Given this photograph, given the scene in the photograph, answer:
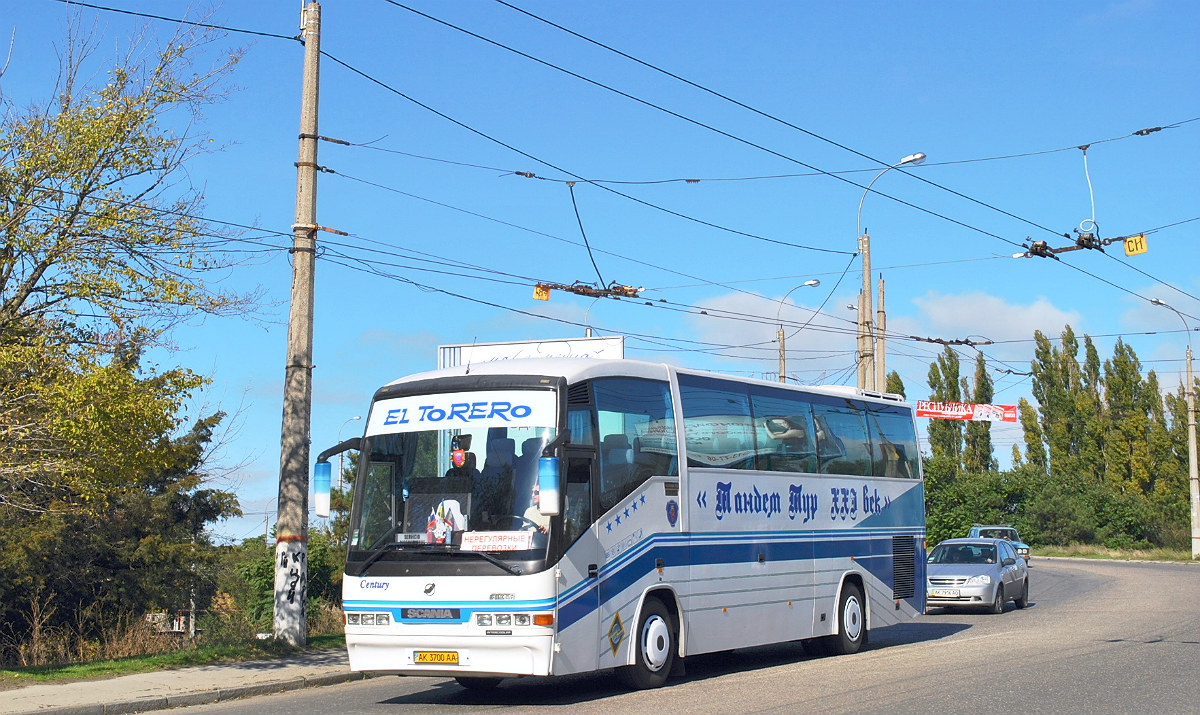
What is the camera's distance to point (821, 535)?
1697cm

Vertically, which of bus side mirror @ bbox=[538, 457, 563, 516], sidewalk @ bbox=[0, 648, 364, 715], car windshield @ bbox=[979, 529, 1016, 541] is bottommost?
sidewalk @ bbox=[0, 648, 364, 715]

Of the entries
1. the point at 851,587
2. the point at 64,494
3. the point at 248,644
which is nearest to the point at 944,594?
the point at 851,587

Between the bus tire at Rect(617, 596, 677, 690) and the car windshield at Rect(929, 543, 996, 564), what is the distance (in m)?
14.4

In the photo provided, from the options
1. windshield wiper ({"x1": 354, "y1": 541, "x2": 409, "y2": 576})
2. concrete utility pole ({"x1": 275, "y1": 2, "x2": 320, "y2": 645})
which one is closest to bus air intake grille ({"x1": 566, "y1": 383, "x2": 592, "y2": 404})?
windshield wiper ({"x1": 354, "y1": 541, "x2": 409, "y2": 576})

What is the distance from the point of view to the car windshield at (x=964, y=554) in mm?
26391

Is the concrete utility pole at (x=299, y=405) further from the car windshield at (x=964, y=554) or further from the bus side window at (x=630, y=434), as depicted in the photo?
the car windshield at (x=964, y=554)

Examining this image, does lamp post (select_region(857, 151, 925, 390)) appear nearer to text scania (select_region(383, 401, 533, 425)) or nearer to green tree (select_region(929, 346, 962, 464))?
text scania (select_region(383, 401, 533, 425))

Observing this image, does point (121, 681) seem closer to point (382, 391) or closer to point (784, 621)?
point (382, 391)

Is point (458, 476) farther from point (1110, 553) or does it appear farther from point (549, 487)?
point (1110, 553)

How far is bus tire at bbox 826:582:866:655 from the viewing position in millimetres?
17391

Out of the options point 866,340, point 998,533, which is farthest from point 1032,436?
point 866,340

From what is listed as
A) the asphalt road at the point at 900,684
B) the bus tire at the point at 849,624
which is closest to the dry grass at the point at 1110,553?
the asphalt road at the point at 900,684

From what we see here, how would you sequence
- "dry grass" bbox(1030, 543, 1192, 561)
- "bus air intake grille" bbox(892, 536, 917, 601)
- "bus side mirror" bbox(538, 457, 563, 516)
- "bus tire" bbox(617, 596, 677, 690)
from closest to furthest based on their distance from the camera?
1. "bus side mirror" bbox(538, 457, 563, 516)
2. "bus tire" bbox(617, 596, 677, 690)
3. "bus air intake grille" bbox(892, 536, 917, 601)
4. "dry grass" bbox(1030, 543, 1192, 561)

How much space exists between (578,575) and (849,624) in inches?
267
